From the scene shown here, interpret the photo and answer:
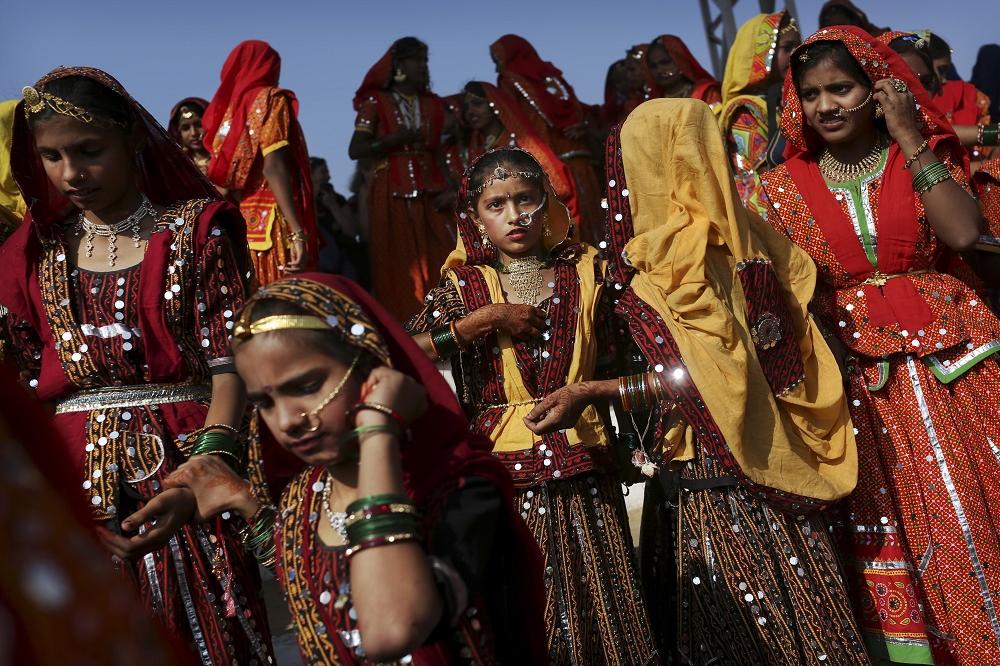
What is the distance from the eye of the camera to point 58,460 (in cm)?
102

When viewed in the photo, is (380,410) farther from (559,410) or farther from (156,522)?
(559,410)

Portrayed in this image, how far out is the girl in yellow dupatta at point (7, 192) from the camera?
482 cm

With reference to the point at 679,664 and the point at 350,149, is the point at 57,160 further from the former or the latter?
the point at 350,149

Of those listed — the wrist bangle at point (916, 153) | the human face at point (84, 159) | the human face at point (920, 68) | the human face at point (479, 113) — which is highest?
the human face at point (479, 113)

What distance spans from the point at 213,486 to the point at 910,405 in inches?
94.9

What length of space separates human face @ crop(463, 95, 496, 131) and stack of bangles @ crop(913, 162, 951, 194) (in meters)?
4.73

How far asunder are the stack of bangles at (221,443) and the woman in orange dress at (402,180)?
17.0 ft

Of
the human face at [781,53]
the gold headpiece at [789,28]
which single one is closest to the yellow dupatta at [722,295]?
the human face at [781,53]

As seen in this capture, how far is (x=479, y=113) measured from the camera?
8.03 m

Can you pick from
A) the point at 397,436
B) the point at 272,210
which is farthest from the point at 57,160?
the point at 272,210

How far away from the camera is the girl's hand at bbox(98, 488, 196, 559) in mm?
2438

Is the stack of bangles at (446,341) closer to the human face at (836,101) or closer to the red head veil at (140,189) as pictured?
the red head veil at (140,189)

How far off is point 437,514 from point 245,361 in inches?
18.5

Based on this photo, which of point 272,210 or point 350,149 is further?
point 350,149
